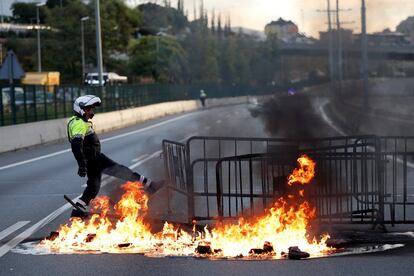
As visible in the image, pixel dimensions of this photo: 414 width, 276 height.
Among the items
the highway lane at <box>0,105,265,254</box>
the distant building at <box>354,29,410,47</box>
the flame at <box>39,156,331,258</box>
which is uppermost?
the distant building at <box>354,29,410,47</box>

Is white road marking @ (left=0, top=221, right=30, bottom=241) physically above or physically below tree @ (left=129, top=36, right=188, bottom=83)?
below

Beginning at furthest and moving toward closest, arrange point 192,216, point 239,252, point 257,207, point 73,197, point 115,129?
1. point 115,129
2. point 73,197
3. point 257,207
4. point 192,216
5. point 239,252

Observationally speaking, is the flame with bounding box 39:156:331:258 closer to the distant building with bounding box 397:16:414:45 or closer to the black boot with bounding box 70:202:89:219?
the black boot with bounding box 70:202:89:219

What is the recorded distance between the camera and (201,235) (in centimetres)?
895

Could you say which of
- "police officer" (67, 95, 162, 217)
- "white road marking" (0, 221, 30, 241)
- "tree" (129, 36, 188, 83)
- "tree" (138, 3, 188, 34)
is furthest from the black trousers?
"tree" (138, 3, 188, 34)

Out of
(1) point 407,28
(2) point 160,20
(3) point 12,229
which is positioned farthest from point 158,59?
(3) point 12,229

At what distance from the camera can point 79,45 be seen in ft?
246

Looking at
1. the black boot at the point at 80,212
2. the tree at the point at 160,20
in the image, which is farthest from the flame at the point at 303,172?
the tree at the point at 160,20

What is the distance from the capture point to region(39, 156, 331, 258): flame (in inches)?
326

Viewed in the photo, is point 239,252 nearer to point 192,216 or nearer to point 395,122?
point 192,216

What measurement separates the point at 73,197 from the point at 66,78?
65.3 m

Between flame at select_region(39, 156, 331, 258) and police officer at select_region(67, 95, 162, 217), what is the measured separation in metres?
0.63

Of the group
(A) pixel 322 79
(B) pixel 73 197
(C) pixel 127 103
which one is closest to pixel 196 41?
(C) pixel 127 103

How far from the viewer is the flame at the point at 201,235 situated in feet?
27.2
